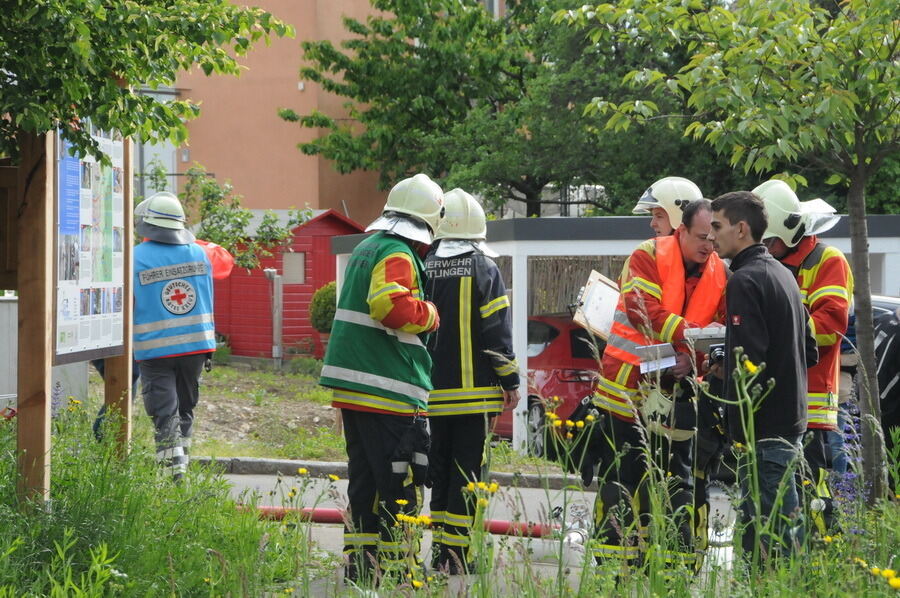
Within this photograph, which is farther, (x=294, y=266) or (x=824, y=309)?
(x=294, y=266)

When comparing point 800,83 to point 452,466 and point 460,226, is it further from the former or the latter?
point 452,466

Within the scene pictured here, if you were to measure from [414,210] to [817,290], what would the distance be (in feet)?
6.86

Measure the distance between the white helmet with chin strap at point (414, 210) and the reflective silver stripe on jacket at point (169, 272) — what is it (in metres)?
2.54

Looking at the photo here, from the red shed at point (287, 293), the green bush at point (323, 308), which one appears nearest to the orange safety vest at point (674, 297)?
the green bush at point (323, 308)

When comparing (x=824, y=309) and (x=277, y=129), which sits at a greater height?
(x=277, y=129)

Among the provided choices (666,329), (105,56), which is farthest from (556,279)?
(105,56)

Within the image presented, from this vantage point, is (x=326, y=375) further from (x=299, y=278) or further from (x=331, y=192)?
(x=331, y=192)

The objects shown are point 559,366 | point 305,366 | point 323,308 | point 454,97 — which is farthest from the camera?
point 454,97

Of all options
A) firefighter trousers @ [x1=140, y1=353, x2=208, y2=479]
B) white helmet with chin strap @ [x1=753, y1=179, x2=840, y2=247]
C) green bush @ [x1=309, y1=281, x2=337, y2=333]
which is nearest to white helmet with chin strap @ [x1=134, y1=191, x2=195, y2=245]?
firefighter trousers @ [x1=140, y1=353, x2=208, y2=479]

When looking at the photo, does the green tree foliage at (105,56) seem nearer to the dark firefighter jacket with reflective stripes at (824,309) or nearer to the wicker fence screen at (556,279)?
the dark firefighter jacket with reflective stripes at (824,309)

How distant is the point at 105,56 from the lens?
5.08 meters

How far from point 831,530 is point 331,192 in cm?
2698

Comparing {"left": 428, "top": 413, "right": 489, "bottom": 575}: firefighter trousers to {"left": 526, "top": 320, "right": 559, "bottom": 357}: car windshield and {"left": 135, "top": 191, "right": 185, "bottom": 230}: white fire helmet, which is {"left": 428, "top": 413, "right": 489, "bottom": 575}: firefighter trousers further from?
{"left": 526, "top": 320, "right": 559, "bottom": 357}: car windshield

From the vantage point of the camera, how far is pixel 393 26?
2864cm
